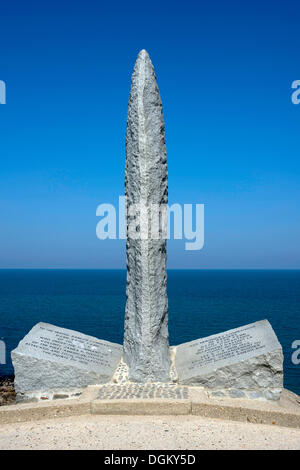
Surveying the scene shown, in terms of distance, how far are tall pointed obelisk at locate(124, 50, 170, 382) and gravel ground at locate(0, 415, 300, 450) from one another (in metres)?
1.83

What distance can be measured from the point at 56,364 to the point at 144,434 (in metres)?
2.68

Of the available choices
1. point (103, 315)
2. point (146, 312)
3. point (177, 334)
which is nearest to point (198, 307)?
point (103, 315)

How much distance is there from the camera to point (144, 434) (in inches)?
214

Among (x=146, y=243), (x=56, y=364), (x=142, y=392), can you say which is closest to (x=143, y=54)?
(x=146, y=243)

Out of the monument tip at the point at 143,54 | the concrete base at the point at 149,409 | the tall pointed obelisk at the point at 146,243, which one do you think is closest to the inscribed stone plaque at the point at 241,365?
the tall pointed obelisk at the point at 146,243

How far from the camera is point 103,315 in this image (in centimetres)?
2712

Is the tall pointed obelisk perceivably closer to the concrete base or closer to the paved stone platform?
the paved stone platform

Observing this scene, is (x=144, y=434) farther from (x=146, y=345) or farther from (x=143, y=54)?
(x=143, y=54)

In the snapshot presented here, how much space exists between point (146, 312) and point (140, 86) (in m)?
4.11

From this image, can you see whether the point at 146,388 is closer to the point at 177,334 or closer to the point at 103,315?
the point at 177,334

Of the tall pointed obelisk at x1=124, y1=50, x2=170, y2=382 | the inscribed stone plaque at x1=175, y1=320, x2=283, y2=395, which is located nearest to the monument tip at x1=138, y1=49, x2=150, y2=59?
the tall pointed obelisk at x1=124, y1=50, x2=170, y2=382

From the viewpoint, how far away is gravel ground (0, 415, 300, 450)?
202 inches

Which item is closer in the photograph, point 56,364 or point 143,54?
point 56,364
